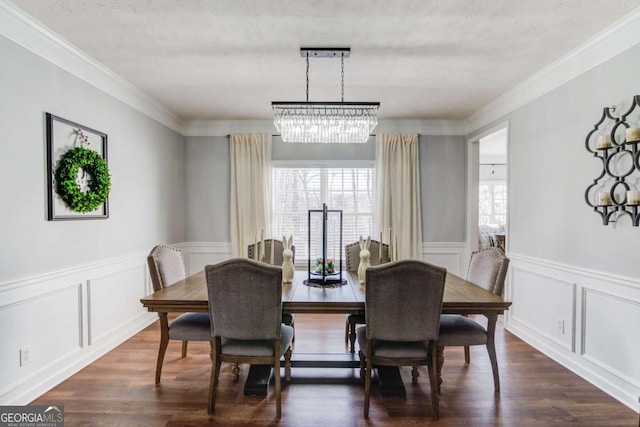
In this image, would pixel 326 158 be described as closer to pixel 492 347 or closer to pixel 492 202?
pixel 492 347

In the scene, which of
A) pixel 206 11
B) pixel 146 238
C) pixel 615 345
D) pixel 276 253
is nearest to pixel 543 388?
pixel 615 345

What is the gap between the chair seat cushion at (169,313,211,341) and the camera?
2.60 metres

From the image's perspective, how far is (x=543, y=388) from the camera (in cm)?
261

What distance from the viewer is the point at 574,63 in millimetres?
2902

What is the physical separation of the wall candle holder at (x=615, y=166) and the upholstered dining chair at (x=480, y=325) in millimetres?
774

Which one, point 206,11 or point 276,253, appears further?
point 276,253

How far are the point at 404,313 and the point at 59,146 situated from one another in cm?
273

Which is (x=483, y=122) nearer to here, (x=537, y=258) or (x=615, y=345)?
(x=537, y=258)

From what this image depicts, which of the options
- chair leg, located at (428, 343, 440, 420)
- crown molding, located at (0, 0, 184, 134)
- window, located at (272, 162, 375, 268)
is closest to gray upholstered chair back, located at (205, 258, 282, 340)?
chair leg, located at (428, 343, 440, 420)

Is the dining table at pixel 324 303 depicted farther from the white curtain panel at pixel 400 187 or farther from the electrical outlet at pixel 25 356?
the white curtain panel at pixel 400 187

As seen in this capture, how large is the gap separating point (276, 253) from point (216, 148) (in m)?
2.08

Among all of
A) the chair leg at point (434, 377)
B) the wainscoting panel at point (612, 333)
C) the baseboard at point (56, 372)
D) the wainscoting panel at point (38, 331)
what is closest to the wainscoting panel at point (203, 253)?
the baseboard at point (56, 372)

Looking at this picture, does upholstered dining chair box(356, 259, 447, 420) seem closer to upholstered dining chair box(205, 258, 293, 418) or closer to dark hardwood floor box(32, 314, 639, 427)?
dark hardwood floor box(32, 314, 639, 427)

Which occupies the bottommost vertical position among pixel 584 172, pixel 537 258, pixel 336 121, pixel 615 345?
pixel 615 345
